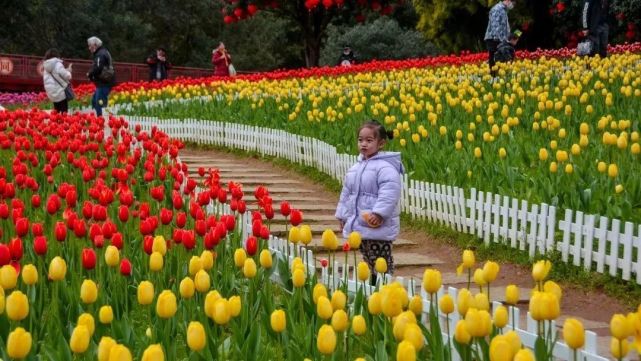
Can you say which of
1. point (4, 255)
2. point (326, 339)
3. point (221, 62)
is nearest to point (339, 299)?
point (326, 339)

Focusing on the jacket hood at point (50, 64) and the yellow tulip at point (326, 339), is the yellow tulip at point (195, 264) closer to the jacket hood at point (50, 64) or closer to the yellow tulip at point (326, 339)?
the yellow tulip at point (326, 339)

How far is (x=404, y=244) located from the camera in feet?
30.5

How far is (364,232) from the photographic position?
6.48 m

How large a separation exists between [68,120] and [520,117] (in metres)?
6.05

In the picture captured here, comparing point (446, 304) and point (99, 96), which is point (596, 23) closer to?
point (99, 96)

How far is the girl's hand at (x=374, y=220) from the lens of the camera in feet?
20.7

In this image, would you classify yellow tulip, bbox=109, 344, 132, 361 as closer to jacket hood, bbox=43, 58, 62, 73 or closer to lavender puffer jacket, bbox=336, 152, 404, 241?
lavender puffer jacket, bbox=336, 152, 404, 241

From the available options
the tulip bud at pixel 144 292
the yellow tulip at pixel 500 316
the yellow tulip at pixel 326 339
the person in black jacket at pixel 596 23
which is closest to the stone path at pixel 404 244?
the yellow tulip at pixel 500 316

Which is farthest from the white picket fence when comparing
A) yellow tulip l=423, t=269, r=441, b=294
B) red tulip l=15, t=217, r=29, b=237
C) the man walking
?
the man walking

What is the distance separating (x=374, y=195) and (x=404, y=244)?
2.83 metres

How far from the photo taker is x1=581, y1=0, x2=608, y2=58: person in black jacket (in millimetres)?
17359

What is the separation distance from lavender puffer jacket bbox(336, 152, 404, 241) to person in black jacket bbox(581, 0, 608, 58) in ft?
39.6

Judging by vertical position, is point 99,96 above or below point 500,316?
above

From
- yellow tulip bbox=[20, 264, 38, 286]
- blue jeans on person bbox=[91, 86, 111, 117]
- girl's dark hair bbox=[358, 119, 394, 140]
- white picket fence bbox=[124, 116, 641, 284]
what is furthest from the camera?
blue jeans on person bbox=[91, 86, 111, 117]
